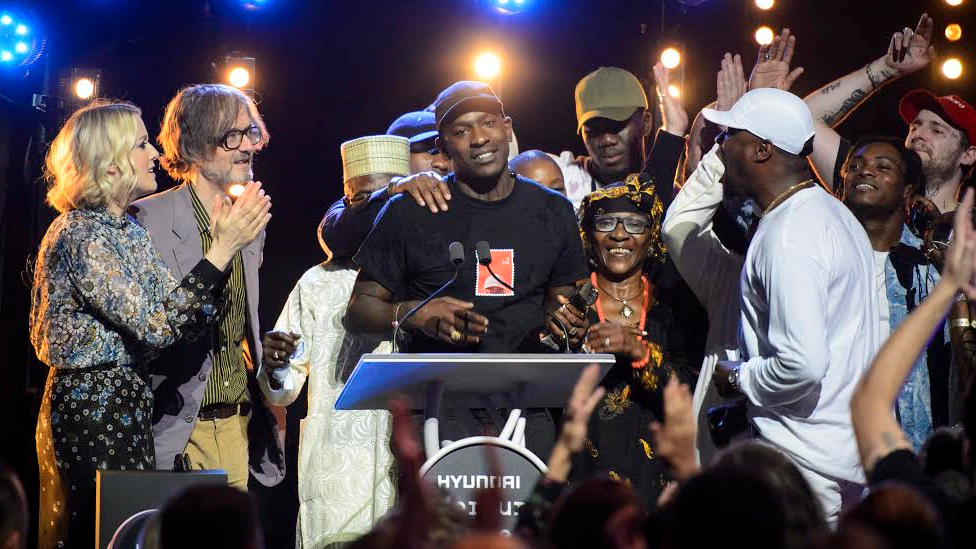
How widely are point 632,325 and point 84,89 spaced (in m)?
4.44

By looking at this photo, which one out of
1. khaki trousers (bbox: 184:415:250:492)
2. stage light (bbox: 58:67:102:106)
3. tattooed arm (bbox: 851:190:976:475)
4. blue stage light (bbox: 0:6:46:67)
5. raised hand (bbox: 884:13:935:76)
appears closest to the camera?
tattooed arm (bbox: 851:190:976:475)

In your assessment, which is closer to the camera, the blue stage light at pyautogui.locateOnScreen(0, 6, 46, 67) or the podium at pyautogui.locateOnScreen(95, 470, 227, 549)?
the podium at pyautogui.locateOnScreen(95, 470, 227, 549)

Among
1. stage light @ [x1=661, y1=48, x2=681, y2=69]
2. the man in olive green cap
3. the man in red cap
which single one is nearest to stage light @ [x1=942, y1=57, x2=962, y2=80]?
stage light @ [x1=661, y1=48, x2=681, y2=69]

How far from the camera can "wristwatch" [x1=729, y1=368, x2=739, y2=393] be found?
4246 mm

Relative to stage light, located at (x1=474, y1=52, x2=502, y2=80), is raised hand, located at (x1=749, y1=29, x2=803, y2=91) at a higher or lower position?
lower

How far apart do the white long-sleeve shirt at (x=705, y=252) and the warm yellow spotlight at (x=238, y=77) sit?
4.00 meters

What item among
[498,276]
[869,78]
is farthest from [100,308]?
[869,78]

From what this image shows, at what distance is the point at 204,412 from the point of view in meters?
5.23

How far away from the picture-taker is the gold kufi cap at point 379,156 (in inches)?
230

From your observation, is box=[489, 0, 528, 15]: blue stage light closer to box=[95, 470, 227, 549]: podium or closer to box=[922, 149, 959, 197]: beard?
box=[922, 149, 959, 197]: beard

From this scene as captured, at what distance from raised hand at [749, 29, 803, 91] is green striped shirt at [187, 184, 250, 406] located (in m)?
2.96

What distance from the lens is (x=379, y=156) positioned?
5.84 m

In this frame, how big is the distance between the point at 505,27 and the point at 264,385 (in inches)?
173

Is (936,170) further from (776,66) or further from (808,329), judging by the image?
(808,329)
